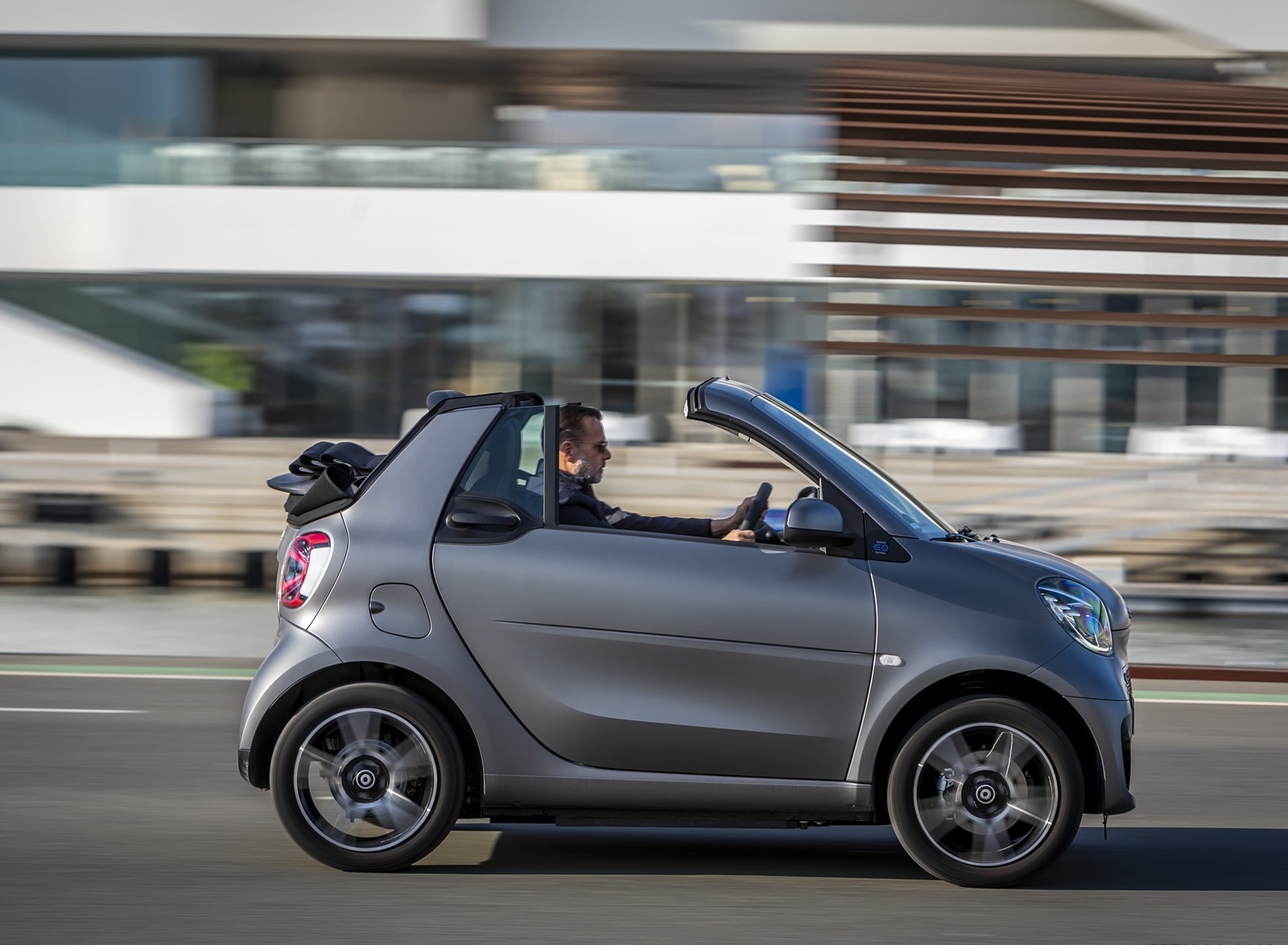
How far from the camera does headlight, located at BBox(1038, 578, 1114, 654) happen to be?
5.34 meters

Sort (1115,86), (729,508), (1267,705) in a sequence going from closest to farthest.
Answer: (729,508) < (1267,705) < (1115,86)

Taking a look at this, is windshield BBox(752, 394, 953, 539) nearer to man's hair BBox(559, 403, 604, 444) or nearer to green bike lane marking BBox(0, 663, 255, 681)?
man's hair BBox(559, 403, 604, 444)

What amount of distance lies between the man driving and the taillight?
2.56 ft

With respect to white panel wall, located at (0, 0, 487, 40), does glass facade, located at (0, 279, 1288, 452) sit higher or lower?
lower

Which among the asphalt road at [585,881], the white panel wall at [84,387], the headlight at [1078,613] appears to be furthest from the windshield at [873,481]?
the white panel wall at [84,387]

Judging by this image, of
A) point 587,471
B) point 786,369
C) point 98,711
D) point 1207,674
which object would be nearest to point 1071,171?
point 786,369

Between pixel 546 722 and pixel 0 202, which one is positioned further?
pixel 0 202

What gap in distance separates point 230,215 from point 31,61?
4780 mm

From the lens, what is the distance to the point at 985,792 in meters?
5.32

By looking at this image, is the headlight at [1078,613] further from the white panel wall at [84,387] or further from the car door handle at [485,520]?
the white panel wall at [84,387]

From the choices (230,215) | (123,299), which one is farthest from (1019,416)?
(123,299)

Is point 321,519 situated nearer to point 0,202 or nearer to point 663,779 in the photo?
point 663,779

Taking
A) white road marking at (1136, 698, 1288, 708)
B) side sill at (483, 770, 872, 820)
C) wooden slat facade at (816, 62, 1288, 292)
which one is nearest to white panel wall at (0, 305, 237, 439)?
wooden slat facade at (816, 62, 1288, 292)

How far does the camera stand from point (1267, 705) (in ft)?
32.0
